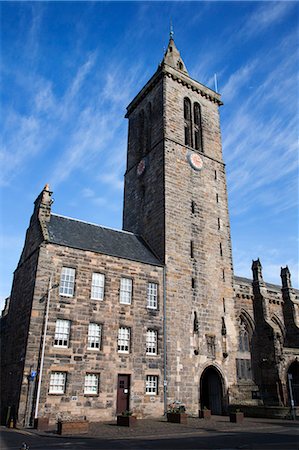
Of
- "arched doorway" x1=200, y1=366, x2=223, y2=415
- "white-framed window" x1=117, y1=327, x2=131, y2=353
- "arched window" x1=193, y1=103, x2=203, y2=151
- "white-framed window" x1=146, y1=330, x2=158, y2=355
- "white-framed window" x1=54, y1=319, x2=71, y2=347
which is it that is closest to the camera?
"white-framed window" x1=54, y1=319, x2=71, y2=347

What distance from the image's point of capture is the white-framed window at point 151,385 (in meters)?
22.8

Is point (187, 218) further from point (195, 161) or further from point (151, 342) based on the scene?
point (151, 342)

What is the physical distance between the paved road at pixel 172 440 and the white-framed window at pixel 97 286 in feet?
26.8

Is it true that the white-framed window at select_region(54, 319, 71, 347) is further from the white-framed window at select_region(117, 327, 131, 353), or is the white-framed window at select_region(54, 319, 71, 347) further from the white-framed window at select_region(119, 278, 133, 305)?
the white-framed window at select_region(119, 278, 133, 305)

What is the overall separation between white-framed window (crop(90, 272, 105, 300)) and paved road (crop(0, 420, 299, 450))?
8.17 m

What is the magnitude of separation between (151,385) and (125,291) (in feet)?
19.9

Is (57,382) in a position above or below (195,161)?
below

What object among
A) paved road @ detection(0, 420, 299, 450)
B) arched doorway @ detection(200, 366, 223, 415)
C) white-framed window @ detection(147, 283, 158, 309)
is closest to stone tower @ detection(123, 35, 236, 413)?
arched doorway @ detection(200, 366, 223, 415)

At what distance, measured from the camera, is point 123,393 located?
859 inches

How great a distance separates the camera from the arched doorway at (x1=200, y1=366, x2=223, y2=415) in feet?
86.3

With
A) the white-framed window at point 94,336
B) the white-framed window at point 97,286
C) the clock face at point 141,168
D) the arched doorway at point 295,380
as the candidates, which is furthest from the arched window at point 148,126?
the arched doorway at point 295,380

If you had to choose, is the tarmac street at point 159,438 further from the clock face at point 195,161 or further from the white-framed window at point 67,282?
the clock face at point 195,161

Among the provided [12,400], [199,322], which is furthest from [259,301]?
[12,400]

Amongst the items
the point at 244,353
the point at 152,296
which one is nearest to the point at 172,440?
the point at 152,296
